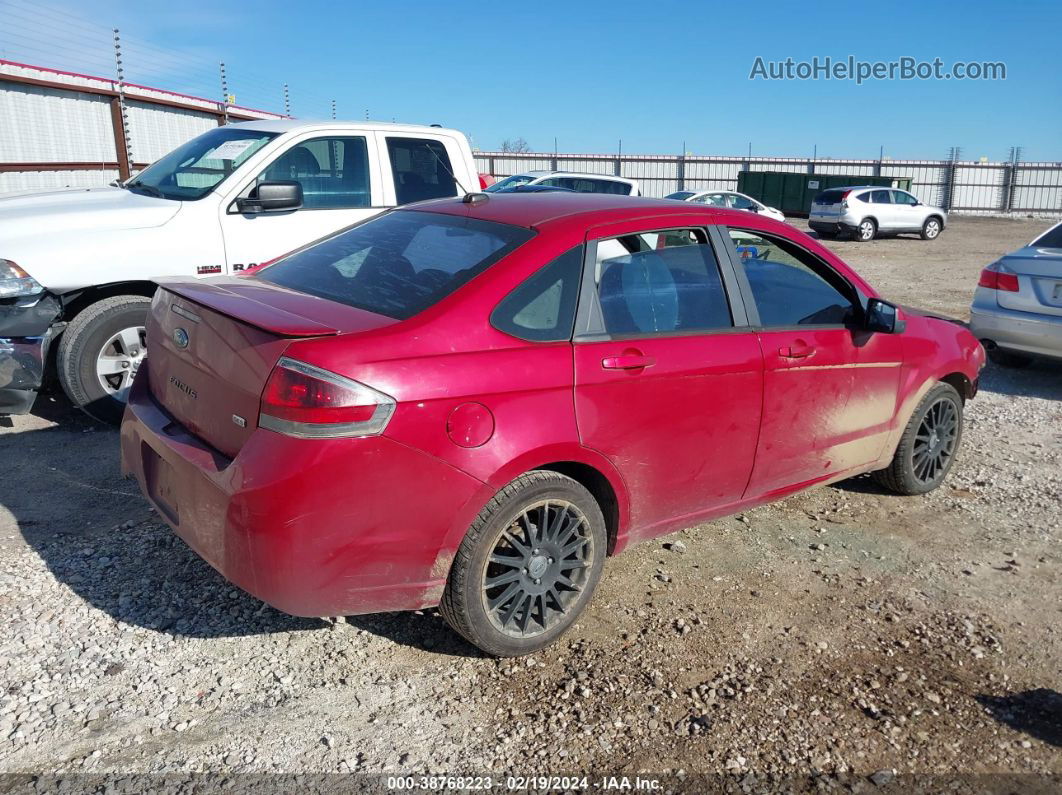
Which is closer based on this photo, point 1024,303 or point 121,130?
point 1024,303

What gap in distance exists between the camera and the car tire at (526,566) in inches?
124

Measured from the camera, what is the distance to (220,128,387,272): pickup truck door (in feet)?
20.2

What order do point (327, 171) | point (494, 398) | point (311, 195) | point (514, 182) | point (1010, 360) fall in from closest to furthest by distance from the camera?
point (494, 398) < point (311, 195) < point (327, 171) < point (1010, 360) < point (514, 182)

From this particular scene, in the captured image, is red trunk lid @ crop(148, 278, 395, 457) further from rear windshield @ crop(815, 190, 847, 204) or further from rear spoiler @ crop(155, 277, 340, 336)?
rear windshield @ crop(815, 190, 847, 204)

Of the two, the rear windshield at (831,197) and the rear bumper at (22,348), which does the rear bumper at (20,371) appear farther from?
the rear windshield at (831,197)

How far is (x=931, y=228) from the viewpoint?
27828 millimetres


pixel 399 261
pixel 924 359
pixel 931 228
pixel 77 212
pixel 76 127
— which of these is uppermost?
pixel 76 127

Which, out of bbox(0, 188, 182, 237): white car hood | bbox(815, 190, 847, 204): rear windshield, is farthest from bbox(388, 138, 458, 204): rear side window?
bbox(815, 190, 847, 204): rear windshield

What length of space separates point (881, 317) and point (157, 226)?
176 inches

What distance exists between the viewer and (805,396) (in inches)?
163

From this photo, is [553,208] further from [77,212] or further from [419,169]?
[419,169]

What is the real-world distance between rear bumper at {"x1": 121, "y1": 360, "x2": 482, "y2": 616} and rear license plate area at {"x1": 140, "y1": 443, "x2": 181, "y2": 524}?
0.63ft

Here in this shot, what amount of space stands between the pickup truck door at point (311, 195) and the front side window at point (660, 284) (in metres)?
2.95

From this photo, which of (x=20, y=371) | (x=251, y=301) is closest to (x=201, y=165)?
(x=20, y=371)
